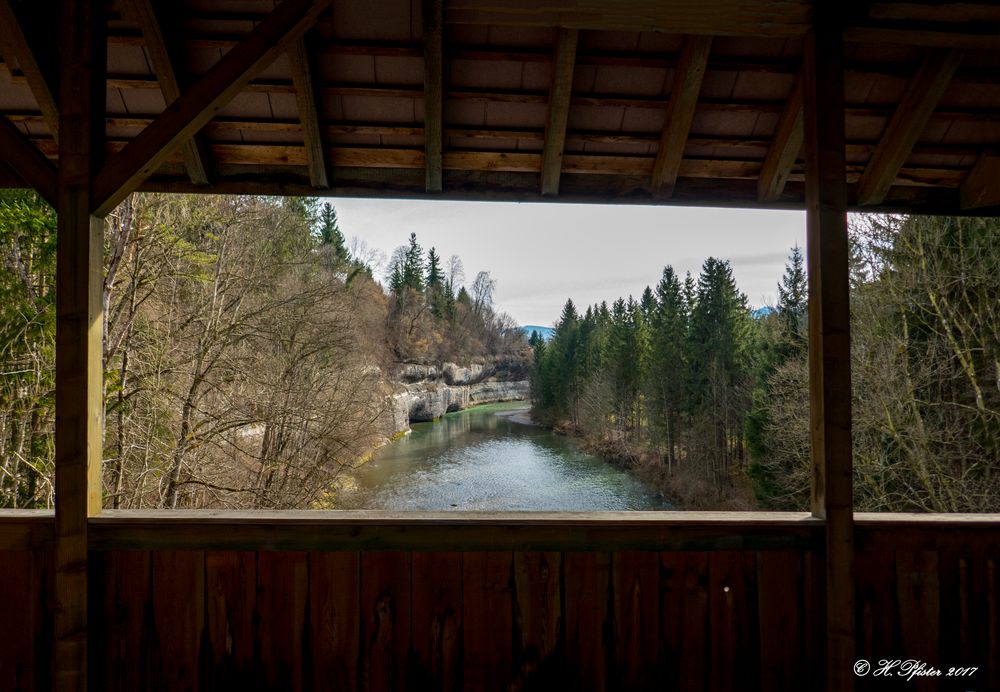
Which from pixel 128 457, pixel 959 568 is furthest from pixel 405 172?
pixel 128 457

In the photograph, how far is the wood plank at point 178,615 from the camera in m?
1.83

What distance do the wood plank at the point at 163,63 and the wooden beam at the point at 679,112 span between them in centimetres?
194

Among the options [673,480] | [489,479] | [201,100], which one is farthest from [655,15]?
[673,480]

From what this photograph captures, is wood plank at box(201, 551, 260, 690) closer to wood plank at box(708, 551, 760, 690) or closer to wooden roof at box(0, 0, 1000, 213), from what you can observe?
wooden roof at box(0, 0, 1000, 213)

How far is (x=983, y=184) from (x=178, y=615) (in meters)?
3.79

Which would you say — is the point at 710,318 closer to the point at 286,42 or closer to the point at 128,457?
the point at 128,457

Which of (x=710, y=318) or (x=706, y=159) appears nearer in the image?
(x=706, y=159)

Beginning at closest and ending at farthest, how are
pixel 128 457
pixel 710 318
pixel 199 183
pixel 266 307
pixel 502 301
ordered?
1. pixel 199 183
2. pixel 128 457
3. pixel 266 307
4. pixel 710 318
5. pixel 502 301

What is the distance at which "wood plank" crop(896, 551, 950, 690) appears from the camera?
6.16ft

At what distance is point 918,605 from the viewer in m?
1.88

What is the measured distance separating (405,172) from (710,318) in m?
20.0

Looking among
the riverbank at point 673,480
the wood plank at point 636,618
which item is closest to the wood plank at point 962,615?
the wood plank at point 636,618

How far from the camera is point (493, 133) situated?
2520 millimetres

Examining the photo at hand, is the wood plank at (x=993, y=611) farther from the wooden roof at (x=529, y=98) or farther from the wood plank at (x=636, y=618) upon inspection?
the wooden roof at (x=529, y=98)
